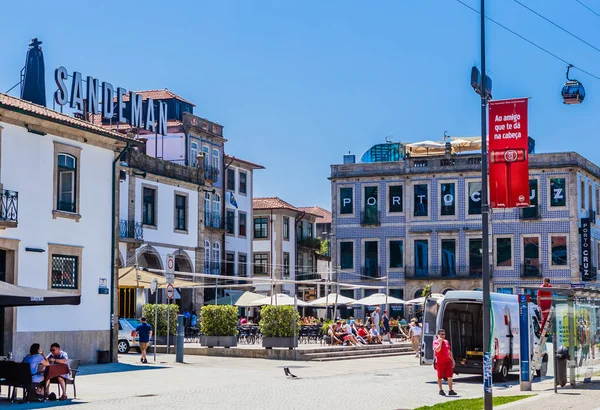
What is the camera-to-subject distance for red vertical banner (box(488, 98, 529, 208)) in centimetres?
1847

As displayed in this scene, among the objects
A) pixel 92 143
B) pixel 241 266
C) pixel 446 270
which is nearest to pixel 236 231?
pixel 241 266

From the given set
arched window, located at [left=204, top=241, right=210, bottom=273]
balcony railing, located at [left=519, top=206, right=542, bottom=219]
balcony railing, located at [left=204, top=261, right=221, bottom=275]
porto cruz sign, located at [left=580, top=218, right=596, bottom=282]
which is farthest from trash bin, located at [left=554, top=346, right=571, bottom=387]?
porto cruz sign, located at [left=580, top=218, right=596, bottom=282]

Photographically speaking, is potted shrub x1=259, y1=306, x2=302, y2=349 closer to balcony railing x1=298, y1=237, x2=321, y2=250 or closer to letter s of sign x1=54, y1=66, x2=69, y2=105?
letter s of sign x1=54, y1=66, x2=69, y2=105

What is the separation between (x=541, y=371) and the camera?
2831 centimetres

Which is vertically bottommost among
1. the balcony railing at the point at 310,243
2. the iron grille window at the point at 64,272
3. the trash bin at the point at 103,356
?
the trash bin at the point at 103,356

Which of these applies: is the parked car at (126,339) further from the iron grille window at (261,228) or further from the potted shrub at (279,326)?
the iron grille window at (261,228)

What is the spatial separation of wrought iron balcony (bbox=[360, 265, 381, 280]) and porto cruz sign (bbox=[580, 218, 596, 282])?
44.0 feet

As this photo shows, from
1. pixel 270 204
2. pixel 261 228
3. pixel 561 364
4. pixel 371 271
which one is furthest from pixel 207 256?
pixel 561 364

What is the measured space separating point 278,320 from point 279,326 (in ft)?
0.80

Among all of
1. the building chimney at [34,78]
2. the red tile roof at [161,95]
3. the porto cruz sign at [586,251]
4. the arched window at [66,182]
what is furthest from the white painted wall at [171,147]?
the arched window at [66,182]

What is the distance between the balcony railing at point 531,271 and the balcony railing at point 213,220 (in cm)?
1982

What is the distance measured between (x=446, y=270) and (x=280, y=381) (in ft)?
139

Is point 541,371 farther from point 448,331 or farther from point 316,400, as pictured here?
point 316,400

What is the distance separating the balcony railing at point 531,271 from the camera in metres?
64.7
